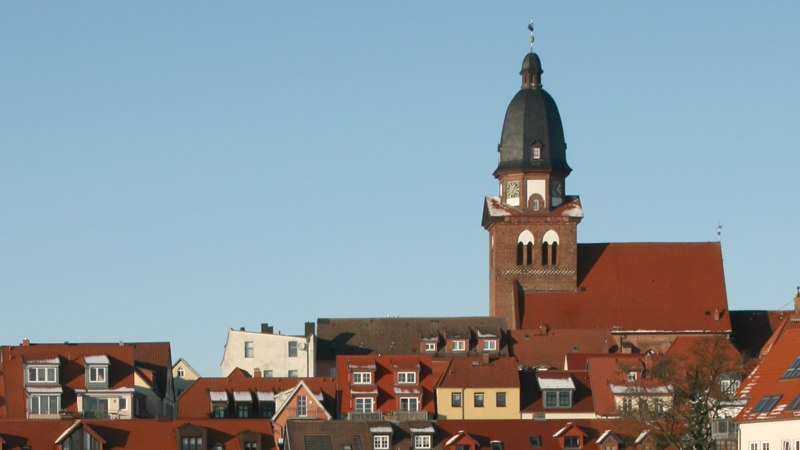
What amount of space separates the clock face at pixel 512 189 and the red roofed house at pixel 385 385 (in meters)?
21.5

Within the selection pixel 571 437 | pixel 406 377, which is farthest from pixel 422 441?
pixel 406 377

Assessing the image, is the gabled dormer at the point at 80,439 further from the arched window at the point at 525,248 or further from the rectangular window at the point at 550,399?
the arched window at the point at 525,248

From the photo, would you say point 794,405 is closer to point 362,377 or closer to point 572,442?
point 572,442

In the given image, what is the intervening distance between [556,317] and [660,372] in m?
41.9

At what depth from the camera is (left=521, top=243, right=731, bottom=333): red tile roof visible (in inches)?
5846

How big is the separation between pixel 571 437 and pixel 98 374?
27133 millimetres

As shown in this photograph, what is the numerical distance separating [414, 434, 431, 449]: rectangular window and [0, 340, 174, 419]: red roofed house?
57.8ft

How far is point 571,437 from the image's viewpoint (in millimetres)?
118375

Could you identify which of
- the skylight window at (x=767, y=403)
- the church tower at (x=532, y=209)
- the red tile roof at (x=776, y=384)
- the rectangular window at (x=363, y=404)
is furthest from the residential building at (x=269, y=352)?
the skylight window at (x=767, y=403)

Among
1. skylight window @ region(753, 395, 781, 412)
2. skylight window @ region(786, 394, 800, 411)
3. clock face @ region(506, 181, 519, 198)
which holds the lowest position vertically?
skylight window @ region(786, 394, 800, 411)

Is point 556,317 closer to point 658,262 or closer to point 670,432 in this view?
point 658,262

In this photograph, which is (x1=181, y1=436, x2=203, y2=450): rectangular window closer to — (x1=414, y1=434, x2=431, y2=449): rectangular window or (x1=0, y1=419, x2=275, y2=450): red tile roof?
(x1=0, y1=419, x2=275, y2=450): red tile roof

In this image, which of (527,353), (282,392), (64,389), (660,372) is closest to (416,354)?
(527,353)

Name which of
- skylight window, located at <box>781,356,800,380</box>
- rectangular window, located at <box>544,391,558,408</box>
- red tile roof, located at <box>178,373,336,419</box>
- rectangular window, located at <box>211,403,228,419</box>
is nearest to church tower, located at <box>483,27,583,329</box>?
red tile roof, located at <box>178,373,336,419</box>
